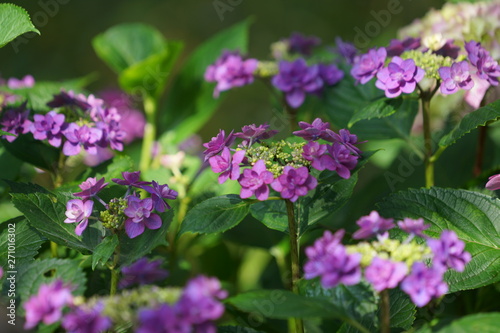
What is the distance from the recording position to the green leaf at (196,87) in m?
1.60

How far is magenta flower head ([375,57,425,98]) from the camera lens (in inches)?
37.0

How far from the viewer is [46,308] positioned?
0.60 meters

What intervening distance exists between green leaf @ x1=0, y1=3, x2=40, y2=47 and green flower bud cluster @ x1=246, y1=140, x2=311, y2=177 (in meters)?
0.39

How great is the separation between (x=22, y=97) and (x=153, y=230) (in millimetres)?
519

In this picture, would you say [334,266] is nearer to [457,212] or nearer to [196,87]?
[457,212]

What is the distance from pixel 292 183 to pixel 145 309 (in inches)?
11.3

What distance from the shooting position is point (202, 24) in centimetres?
365

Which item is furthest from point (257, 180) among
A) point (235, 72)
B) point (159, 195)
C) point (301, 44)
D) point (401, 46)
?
point (301, 44)

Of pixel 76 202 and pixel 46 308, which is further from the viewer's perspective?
pixel 76 202

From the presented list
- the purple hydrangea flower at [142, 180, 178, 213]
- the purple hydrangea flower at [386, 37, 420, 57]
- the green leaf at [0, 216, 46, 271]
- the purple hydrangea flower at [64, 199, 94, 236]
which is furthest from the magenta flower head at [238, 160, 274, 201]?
the purple hydrangea flower at [386, 37, 420, 57]

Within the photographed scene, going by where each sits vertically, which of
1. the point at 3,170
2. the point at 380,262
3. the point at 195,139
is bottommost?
the point at 195,139

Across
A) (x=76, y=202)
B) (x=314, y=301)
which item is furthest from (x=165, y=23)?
(x=314, y=301)

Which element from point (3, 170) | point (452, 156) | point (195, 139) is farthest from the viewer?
point (195, 139)

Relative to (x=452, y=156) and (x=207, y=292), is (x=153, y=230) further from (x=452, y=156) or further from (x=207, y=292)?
(x=452, y=156)
